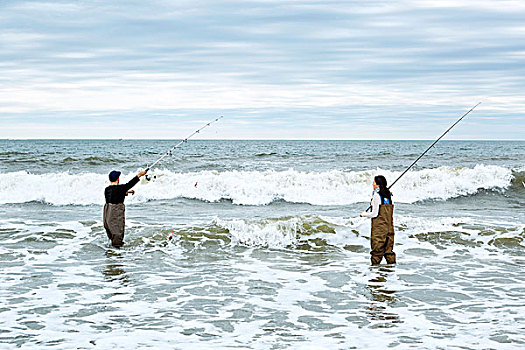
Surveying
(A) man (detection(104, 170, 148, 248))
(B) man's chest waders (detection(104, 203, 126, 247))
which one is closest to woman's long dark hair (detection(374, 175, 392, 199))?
(A) man (detection(104, 170, 148, 248))

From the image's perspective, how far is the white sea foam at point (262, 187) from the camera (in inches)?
674

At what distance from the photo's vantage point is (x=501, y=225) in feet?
38.5

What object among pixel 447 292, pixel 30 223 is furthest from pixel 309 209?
pixel 447 292

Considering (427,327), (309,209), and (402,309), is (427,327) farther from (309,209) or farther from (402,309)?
(309,209)

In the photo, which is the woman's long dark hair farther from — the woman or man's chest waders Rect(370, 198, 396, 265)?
man's chest waders Rect(370, 198, 396, 265)

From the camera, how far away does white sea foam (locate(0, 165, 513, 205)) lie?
17109 mm

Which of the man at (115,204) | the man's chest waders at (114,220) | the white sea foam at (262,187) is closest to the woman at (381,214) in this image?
the man at (115,204)

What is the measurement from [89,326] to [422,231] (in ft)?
24.8

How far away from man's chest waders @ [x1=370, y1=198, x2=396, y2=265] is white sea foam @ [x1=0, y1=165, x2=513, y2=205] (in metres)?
8.51

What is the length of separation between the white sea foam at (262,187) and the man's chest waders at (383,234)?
851 centimetres

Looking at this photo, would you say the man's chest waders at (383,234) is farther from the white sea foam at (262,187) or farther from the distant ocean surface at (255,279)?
the white sea foam at (262,187)

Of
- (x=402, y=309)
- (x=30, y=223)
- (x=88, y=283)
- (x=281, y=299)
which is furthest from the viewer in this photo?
(x=30, y=223)

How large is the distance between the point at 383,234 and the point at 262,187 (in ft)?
33.1

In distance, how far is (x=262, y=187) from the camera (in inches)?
705
